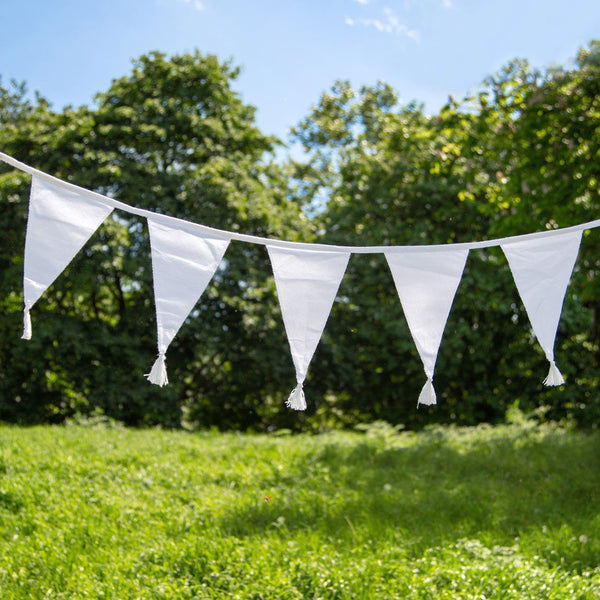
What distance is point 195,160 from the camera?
32.6ft

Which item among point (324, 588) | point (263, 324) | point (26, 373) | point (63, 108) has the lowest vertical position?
point (324, 588)

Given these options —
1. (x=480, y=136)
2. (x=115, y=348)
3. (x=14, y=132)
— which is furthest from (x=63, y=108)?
(x=480, y=136)

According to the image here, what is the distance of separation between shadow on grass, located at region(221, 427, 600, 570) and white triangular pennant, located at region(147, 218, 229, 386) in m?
2.22

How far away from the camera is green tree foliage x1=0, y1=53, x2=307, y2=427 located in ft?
29.3

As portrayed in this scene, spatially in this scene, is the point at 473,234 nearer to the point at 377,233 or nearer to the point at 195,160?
the point at 377,233

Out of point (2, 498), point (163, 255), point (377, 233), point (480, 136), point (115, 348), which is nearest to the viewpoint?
point (163, 255)

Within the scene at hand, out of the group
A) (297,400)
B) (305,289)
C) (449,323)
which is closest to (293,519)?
(297,400)

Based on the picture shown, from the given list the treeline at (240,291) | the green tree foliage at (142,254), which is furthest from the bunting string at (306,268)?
the green tree foliage at (142,254)

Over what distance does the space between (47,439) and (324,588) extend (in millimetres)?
4093

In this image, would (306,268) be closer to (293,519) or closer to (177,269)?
(177,269)

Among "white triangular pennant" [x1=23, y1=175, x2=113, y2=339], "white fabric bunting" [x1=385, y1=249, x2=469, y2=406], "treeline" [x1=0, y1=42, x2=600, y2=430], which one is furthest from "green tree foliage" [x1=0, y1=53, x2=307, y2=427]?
"white fabric bunting" [x1=385, y1=249, x2=469, y2=406]

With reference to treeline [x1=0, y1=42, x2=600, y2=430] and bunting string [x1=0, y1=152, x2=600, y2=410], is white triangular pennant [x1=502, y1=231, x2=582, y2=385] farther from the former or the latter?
treeline [x1=0, y1=42, x2=600, y2=430]

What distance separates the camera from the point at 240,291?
31.4 feet

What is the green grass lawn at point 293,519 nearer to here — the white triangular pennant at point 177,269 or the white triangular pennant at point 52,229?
the white triangular pennant at point 177,269
